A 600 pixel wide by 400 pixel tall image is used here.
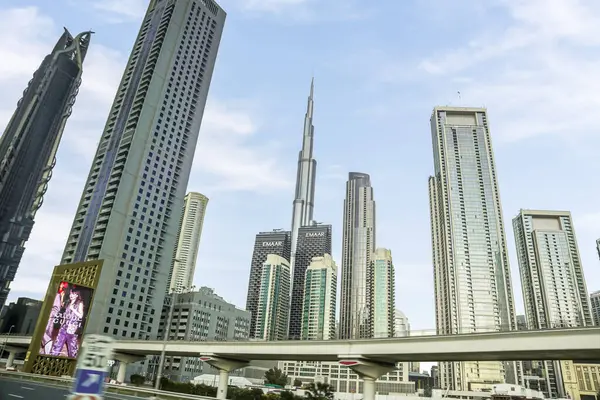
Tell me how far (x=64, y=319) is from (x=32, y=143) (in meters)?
127

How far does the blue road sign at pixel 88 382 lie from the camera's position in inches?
284

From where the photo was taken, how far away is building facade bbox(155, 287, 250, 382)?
5098 inches

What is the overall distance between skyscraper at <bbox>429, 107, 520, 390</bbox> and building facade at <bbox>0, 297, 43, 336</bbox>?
16019cm

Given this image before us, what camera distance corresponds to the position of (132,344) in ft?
223

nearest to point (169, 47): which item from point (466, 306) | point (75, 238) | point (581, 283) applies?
point (75, 238)

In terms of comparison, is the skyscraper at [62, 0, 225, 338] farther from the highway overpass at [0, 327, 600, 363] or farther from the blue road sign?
the blue road sign

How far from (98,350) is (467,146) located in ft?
670

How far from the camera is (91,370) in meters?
7.37

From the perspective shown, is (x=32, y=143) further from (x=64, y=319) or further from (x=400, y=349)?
(x=400, y=349)

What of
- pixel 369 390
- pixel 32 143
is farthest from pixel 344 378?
pixel 32 143

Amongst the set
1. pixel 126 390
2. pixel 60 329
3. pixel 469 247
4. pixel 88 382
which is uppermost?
pixel 469 247

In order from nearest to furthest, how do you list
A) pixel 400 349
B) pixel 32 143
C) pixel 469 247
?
pixel 400 349, pixel 32 143, pixel 469 247

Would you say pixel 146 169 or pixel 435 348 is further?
pixel 146 169

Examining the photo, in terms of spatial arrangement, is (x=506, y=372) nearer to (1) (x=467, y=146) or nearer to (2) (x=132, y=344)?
(1) (x=467, y=146)
